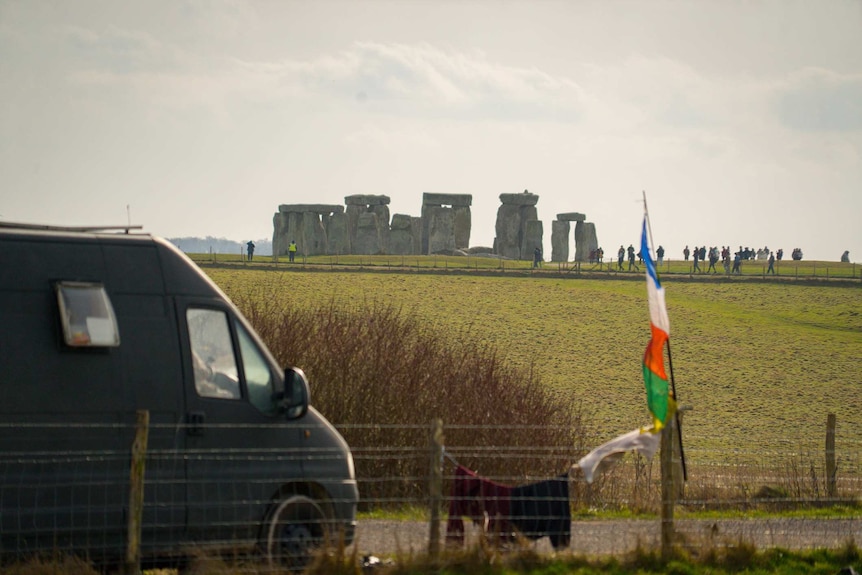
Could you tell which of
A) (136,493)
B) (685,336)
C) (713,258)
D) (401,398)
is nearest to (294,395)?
(136,493)

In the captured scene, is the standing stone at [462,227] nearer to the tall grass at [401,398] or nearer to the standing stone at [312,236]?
the standing stone at [312,236]

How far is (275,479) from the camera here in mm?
10938

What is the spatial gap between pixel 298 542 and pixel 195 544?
2.90 ft

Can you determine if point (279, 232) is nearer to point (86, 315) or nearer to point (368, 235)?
point (368, 235)

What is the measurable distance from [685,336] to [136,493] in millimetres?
40950

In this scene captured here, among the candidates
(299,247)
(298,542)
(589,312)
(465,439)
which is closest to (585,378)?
(589,312)

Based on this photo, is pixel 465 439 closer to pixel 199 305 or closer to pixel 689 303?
pixel 199 305

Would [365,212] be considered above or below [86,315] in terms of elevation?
above

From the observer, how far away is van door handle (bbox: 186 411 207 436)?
420 inches

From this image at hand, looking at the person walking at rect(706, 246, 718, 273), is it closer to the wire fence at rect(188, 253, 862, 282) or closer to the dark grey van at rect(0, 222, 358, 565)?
the wire fence at rect(188, 253, 862, 282)

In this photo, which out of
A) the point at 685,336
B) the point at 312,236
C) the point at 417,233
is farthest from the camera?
the point at 417,233

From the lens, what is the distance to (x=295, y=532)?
1095 centimetres

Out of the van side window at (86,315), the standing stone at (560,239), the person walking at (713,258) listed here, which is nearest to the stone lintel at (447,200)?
the standing stone at (560,239)

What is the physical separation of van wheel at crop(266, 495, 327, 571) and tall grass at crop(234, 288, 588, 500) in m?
6.27
